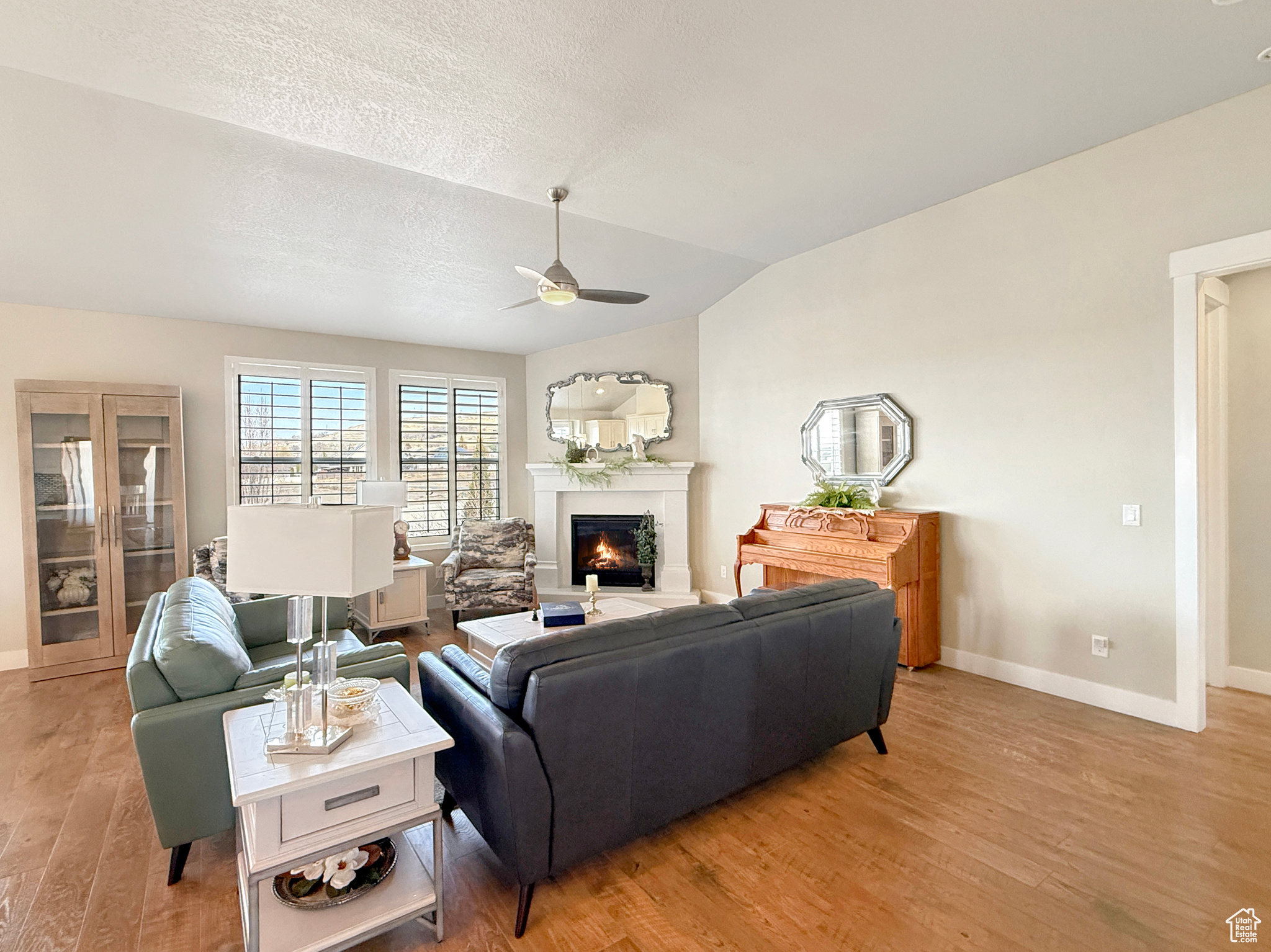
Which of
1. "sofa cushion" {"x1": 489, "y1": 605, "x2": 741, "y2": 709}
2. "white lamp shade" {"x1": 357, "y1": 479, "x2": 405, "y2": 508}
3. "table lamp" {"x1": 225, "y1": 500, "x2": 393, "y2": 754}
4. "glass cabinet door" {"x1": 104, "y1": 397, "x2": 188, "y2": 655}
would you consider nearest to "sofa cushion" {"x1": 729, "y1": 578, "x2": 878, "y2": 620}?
"sofa cushion" {"x1": 489, "y1": 605, "x2": 741, "y2": 709}

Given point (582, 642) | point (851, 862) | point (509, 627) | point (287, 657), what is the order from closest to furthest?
1. point (582, 642)
2. point (851, 862)
3. point (287, 657)
4. point (509, 627)

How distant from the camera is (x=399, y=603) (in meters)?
5.24

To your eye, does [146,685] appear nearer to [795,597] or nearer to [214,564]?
[795,597]

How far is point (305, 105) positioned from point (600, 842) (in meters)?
3.13

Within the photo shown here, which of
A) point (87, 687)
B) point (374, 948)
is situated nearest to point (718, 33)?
point (374, 948)

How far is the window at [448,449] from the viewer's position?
6363mm

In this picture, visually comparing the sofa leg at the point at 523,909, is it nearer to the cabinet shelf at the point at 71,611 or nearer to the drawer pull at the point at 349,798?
the drawer pull at the point at 349,798

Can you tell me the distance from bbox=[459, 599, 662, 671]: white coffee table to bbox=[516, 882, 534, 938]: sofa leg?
5.34 ft

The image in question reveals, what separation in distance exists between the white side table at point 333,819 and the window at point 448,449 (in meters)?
4.51

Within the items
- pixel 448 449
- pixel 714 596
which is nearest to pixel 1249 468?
pixel 714 596

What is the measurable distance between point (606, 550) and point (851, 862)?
442 cm

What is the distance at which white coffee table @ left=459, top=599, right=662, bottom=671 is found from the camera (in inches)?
141

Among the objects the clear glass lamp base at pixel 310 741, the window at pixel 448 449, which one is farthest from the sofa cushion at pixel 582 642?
the window at pixel 448 449

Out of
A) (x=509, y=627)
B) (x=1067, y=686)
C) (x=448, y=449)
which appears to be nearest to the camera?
(x=1067, y=686)
